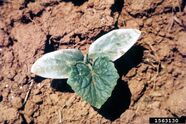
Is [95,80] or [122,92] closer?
[95,80]

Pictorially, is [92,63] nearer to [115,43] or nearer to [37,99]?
[115,43]

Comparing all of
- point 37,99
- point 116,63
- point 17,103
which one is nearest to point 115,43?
point 116,63

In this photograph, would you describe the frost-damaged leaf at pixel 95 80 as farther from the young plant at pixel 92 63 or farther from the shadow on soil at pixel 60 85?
the shadow on soil at pixel 60 85

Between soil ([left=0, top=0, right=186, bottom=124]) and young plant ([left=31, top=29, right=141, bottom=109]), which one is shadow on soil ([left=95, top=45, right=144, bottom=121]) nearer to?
soil ([left=0, top=0, right=186, bottom=124])

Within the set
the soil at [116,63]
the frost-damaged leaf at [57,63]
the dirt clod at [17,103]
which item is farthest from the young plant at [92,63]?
the dirt clod at [17,103]

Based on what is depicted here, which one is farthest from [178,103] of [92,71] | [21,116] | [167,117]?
[21,116]

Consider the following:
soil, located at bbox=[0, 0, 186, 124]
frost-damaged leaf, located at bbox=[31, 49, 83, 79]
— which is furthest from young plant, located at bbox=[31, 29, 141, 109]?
soil, located at bbox=[0, 0, 186, 124]

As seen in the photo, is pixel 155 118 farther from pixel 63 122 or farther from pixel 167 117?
pixel 63 122
